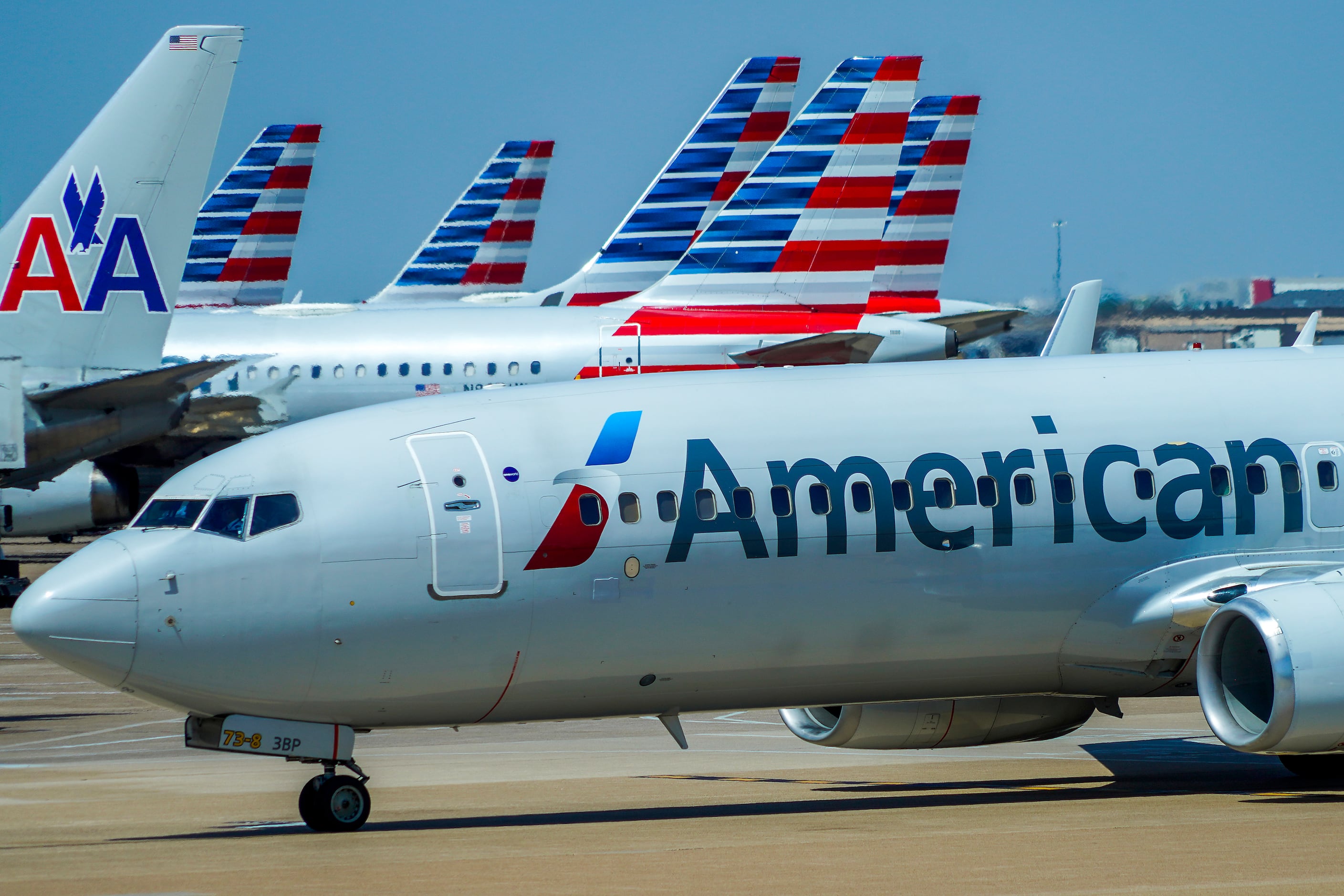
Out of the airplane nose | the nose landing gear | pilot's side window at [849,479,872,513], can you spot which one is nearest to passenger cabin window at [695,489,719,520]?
pilot's side window at [849,479,872,513]

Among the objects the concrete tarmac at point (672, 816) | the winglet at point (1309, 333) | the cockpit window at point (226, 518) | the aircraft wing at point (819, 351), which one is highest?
the aircraft wing at point (819, 351)

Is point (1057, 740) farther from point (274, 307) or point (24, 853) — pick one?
point (274, 307)

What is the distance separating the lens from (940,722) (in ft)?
57.5

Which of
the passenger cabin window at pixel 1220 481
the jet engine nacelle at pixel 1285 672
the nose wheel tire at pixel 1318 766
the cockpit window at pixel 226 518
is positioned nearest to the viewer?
the cockpit window at pixel 226 518

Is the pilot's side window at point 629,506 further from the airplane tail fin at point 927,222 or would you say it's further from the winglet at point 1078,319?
the airplane tail fin at point 927,222

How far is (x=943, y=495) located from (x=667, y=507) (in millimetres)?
2593

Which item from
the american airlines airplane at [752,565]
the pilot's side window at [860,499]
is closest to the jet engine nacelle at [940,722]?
the american airlines airplane at [752,565]

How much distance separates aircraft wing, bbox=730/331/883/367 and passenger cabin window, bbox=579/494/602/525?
73.2 ft

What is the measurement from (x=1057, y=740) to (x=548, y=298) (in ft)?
96.7

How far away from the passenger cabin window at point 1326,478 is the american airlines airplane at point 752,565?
7 cm

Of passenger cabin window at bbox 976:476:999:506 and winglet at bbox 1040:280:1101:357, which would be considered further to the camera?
winglet at bbox 1040:280:1101:357

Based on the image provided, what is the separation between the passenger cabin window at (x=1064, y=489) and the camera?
1650 cm

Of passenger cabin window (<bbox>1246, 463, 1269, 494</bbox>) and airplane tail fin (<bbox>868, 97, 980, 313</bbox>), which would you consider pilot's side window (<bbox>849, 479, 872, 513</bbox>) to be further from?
airplane tail fin (<bbox>868, 97, 980, 313</bbox>)

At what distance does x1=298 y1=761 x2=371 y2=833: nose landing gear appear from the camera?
48.9 feet
